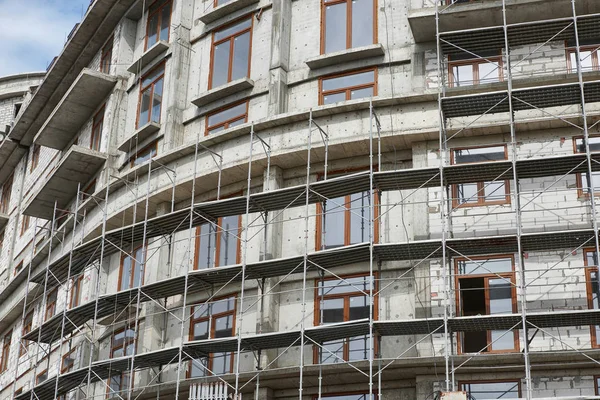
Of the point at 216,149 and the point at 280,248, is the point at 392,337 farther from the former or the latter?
the point at 216,149

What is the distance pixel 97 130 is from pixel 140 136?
16.7 ft

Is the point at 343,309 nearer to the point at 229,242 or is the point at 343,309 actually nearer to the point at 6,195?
the point at 229,242

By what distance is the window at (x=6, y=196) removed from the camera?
4772 centimetres

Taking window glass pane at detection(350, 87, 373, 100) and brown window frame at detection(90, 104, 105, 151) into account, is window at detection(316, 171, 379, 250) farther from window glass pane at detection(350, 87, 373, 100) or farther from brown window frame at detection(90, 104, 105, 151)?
brown window frame at detection(90, 104, 105, 151)

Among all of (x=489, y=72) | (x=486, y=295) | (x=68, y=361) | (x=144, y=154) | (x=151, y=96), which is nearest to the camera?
(x=486, y=295)

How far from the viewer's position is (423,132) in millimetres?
24953

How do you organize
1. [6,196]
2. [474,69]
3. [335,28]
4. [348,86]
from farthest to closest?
[6,196] → [335,28] → [348,86] → [474,69]

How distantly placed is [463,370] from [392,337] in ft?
6.90

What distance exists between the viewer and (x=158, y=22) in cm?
3441

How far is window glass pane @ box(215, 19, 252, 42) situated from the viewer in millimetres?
30484

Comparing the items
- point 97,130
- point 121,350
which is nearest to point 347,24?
point 121,350

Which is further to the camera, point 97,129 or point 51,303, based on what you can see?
point 51,303

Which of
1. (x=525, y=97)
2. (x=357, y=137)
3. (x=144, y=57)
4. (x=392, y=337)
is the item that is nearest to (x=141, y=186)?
(x=144, y=57)

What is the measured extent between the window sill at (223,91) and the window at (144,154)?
2378 millimetres
